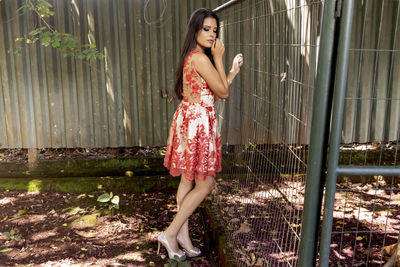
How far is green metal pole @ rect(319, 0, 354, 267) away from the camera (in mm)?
1313

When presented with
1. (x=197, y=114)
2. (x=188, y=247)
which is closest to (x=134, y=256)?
(x=188, y=247)

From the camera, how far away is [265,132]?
266 centimetres

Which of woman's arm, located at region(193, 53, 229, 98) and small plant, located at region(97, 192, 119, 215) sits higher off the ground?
woman's arm, located at region(193, 53, 229, 98)

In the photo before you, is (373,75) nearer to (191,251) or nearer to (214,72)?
(214,72)

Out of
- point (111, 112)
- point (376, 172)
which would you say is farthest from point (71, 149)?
point (376, 172)

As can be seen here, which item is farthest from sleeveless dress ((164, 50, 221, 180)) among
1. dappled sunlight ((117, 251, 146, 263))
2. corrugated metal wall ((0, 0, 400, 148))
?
corrugated metal wall ((0, 0, 400, 148))

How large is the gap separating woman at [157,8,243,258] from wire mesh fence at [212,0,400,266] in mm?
229

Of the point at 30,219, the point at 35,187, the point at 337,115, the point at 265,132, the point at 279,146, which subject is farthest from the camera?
the point at 35,187

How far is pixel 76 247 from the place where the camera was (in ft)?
12.1

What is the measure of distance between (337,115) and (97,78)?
445 cm

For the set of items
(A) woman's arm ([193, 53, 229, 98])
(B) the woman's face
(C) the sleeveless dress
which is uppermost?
(B) the woman's face

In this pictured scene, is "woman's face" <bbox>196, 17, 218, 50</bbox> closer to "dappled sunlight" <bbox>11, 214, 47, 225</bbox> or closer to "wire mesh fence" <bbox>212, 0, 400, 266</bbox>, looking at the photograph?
"wire mesh fence" <bbox>212, 0, 400, 266</bbox>

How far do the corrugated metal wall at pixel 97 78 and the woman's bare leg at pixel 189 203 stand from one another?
2258 millimetres

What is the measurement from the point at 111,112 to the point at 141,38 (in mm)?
1071
